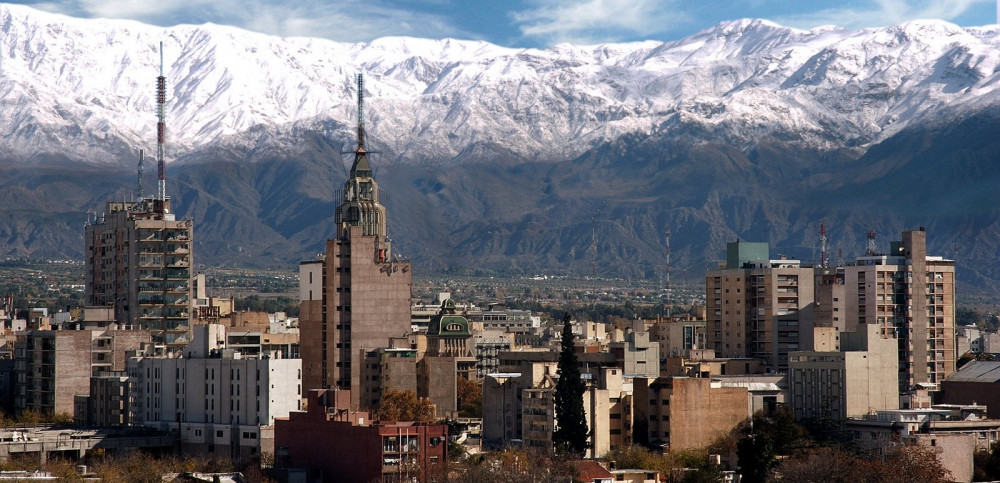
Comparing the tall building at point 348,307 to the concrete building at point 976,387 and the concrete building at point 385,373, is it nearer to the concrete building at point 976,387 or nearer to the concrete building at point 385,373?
the concrete building at point 385,373

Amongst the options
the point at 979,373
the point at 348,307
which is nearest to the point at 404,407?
the point at 348,307

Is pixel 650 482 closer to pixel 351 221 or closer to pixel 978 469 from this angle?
pixel 978 469

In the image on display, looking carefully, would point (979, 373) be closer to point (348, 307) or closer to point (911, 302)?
point (911, 302)

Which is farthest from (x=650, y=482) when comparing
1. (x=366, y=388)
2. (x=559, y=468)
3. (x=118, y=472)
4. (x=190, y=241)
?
(x=190, y=241)

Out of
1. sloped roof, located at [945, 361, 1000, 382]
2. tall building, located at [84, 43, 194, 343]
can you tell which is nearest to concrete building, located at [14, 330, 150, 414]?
tall building, located at [84, 43, 194, 343]

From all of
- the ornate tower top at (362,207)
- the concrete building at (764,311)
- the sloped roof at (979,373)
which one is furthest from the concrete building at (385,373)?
the sloped roof at (979,373)

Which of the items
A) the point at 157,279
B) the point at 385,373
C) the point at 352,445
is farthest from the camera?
the point at 157,279
